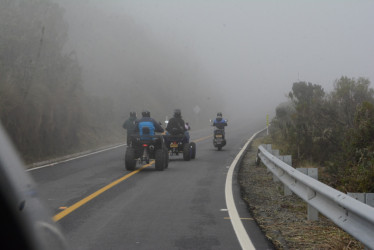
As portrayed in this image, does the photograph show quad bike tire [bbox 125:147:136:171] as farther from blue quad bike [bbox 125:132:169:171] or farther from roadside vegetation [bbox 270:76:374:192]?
roadside vegetation [bbox 270:76:374:192]

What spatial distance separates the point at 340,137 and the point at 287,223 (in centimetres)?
895

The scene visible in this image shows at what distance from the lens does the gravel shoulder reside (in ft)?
19.8

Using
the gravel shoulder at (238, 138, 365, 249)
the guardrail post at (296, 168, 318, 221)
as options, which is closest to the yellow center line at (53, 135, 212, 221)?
the gravel shoulder at (238, 138, 365, 249)

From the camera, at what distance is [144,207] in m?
8.56

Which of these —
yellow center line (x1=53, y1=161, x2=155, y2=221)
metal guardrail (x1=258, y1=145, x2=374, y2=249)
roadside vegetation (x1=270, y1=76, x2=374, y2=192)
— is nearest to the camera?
metal guardrail (x1=258, y1=145, x2=374, y2=249)

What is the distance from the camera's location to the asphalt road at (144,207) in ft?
20.5

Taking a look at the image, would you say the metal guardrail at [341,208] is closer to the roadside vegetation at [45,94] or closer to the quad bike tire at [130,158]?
the quad bike tire at [130,158]

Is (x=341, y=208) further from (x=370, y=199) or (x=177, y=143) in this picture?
(x=177, y=143)

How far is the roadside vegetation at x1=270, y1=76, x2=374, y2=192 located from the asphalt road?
2.38m

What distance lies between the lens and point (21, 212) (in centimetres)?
146

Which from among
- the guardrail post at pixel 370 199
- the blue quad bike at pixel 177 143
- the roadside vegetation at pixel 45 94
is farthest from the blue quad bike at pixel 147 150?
the guardrail post at pixel 370 199

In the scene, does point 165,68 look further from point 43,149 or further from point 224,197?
point 224,197

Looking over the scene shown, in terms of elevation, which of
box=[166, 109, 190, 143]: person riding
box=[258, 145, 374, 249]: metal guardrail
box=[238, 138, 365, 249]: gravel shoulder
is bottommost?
box=[238, 138, 365, 249]: gravel shoulder

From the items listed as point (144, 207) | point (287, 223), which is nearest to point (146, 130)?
point (144, 207)
